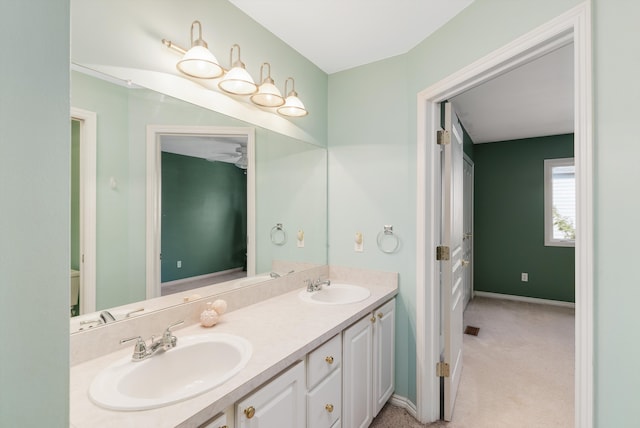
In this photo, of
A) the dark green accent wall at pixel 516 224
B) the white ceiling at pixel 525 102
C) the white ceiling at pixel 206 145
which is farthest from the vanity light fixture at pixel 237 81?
the dark green accent wall at pixel 516 224

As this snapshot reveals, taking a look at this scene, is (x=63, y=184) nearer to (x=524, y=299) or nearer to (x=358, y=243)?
(x=358, y=243)

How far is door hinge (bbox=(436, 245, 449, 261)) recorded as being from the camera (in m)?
1.97

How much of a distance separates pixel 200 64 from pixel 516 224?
16.0ft

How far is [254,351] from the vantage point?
117 centimetres

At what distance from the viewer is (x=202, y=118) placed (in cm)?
155

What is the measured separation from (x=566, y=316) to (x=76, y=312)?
16.6 ft

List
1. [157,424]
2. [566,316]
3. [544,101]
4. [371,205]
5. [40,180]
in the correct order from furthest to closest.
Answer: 1. [566,316]
2. [544,101]
3. [371,205]
4. [157,424]
5. [40,180]

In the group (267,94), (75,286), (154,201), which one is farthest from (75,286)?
(267,94)

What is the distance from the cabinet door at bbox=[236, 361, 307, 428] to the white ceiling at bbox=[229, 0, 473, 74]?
178cm

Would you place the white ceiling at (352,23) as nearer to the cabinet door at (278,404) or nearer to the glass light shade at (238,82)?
the glass light shade at (238,82)

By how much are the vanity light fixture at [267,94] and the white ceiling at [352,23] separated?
0.28m

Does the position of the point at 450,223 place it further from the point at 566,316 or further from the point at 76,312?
the point at 566,316

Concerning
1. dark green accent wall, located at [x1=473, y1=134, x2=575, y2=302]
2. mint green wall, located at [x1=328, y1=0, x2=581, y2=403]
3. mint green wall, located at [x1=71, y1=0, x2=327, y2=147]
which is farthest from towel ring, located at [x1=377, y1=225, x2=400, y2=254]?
dark green accent wall, located at [x1=473, y1=134, x2=575, y2=302]

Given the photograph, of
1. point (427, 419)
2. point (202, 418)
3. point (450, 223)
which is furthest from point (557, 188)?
point (202, 418)
